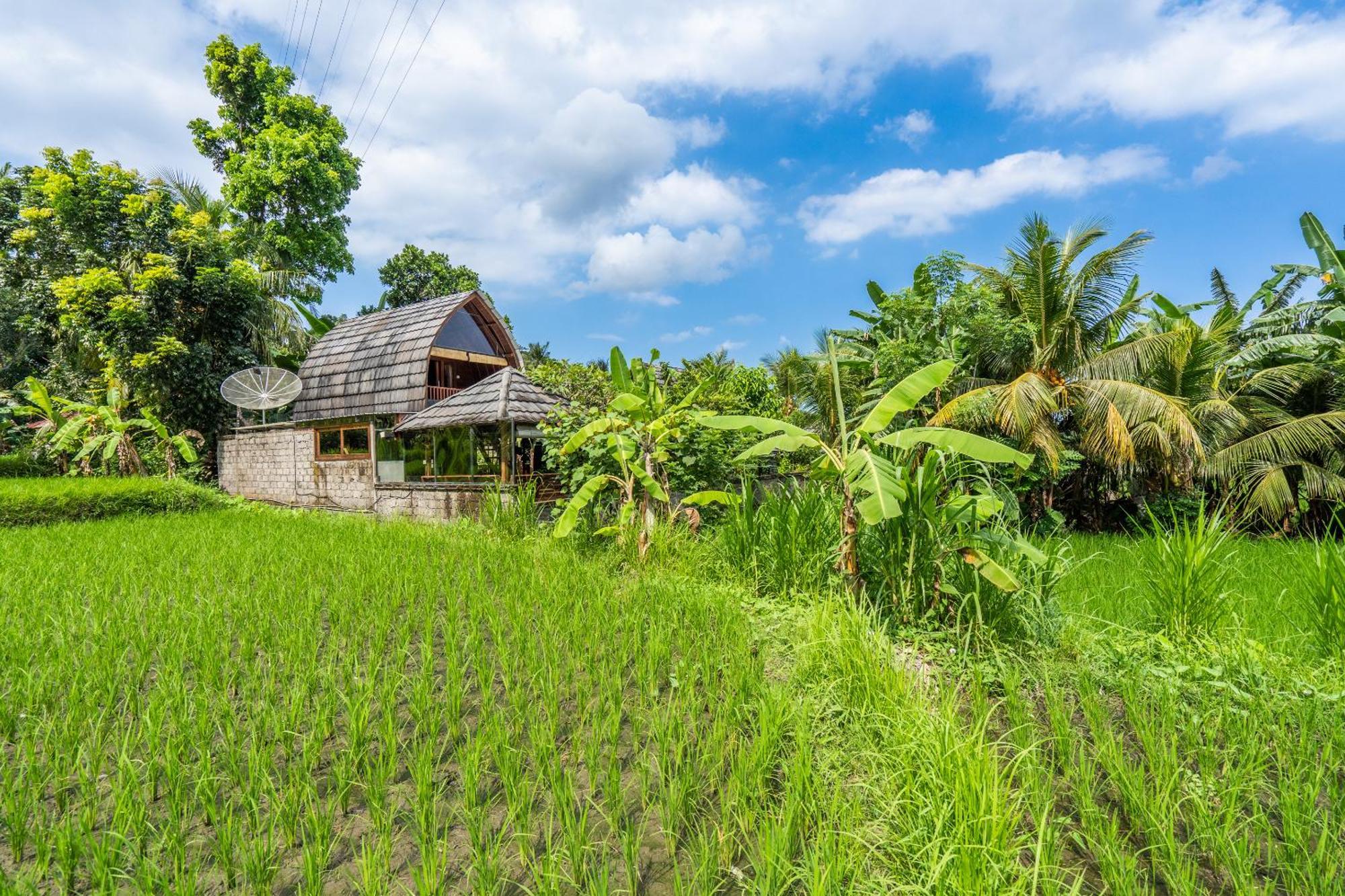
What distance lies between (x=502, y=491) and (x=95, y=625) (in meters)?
6.55

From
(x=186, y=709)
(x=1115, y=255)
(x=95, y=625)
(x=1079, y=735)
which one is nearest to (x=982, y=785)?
(x=1079, y=735)

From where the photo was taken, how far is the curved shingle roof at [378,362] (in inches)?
544

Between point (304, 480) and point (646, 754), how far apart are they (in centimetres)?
1479

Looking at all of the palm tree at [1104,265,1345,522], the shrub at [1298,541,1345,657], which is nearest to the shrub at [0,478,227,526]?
the shrub at [1298,541,1345,657]

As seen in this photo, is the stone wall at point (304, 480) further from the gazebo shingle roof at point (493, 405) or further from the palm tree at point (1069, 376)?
the palm tree at point (1069, 376)

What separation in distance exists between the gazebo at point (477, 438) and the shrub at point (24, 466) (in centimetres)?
1089

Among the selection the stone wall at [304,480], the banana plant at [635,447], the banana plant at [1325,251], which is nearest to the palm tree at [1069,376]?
the banana plant at [1325,251]

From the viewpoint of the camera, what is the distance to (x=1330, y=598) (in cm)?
365

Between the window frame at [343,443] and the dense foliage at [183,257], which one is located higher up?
Answer: the dense foliage at [183,257]

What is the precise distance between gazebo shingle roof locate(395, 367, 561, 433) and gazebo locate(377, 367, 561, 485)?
0.02m

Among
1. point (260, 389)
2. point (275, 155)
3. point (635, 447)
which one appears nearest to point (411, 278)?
point (275, 155)

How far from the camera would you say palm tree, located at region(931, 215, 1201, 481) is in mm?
9078

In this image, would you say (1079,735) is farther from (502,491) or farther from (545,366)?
(502,491)

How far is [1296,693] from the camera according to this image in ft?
10.0
